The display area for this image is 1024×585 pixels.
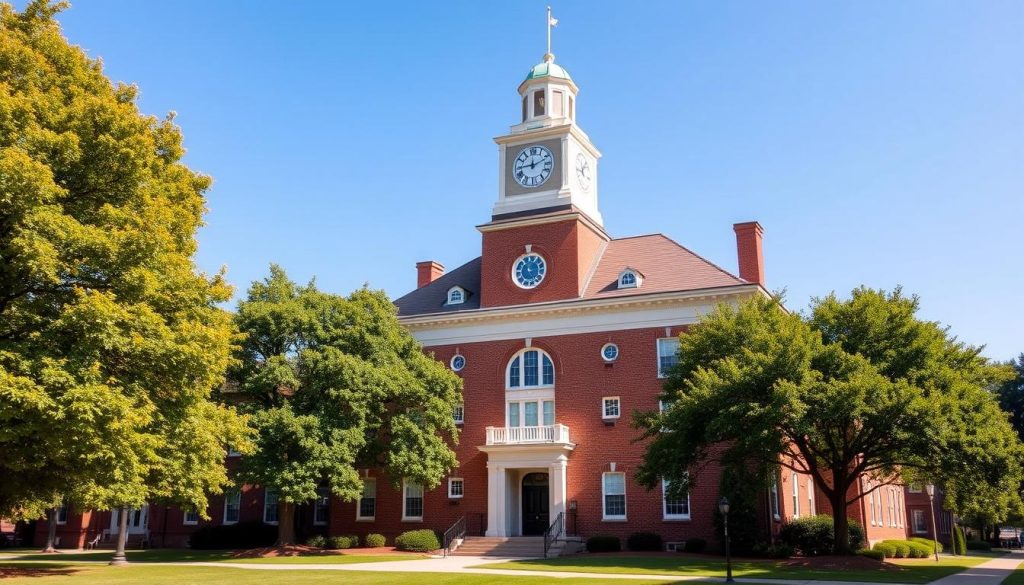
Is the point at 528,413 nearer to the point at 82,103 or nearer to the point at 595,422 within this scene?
the point at 595,422

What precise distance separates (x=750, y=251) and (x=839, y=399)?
12661 millimetres

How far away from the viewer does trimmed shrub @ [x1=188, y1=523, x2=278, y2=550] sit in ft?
132

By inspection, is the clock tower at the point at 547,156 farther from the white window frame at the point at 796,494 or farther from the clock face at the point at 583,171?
the white window frame at the point at 796,494

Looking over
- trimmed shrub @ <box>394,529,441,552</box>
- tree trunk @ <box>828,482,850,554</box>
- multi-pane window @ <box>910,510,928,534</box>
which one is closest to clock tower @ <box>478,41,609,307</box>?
trimmed shrub @ <box>394,529,441,552</box>

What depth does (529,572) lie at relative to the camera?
83.5 feet

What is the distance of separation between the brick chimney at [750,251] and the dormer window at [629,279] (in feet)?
14.2

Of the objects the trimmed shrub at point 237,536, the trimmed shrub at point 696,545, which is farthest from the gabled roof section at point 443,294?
the trimmed shrub at point 696,545

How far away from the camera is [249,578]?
22.8 meters

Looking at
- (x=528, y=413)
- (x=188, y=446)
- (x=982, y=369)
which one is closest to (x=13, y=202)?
(x=188, y=446)

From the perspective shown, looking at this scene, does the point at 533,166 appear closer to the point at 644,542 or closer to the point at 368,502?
the point at 368,502

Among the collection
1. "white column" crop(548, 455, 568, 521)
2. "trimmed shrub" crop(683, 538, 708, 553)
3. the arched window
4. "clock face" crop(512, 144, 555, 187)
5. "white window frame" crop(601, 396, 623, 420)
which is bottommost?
"trimmed shrub" crop(683, 538, 708, 553)

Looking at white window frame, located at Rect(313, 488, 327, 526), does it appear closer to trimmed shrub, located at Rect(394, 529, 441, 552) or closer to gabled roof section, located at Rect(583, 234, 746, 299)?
trimmed shrub, located at Rect(394, 529, 441, 552)

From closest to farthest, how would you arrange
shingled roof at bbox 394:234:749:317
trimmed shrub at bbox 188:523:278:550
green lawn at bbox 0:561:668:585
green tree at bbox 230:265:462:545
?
green lawn at bbox 0:561:668:585 < green tree at bbox 230:265:462:545 < shingled roof at bbox 394:234:749:317 < trimmed shrub at bbox 188:523:278:550

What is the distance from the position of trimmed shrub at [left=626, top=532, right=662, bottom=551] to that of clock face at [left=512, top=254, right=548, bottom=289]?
38.9 ft
